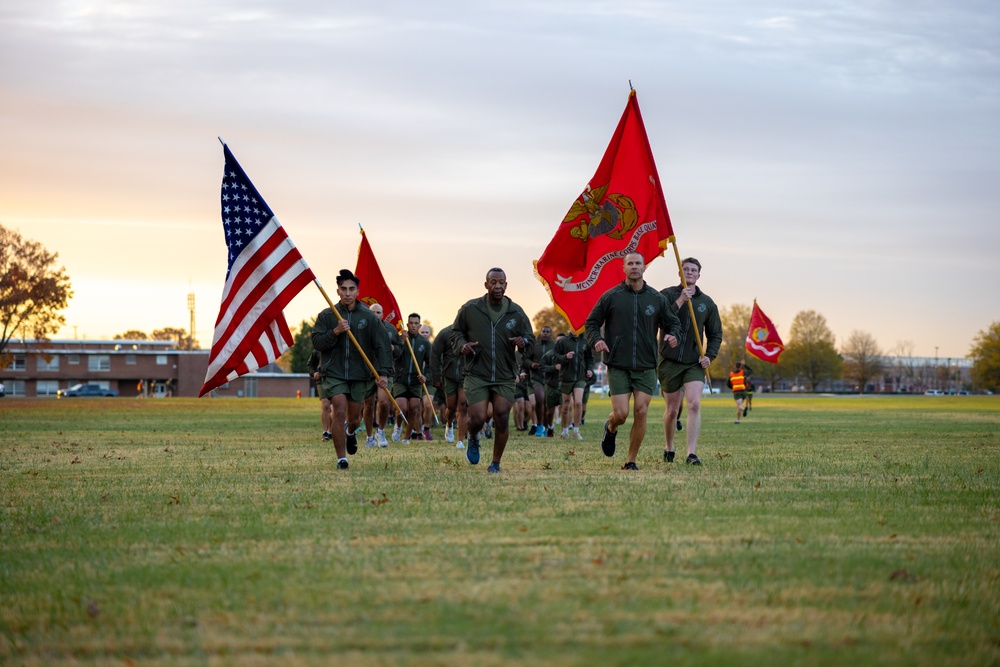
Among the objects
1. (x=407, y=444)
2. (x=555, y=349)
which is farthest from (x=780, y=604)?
(x=555, y=349)

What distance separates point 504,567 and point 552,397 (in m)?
18.5

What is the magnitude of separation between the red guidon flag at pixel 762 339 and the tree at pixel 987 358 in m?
97.6

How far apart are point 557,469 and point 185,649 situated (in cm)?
940

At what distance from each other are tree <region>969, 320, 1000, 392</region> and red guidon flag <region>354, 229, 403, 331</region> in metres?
131

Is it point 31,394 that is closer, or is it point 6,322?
point 6,322

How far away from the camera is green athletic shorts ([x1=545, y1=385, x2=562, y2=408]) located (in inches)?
1003

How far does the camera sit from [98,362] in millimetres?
133500

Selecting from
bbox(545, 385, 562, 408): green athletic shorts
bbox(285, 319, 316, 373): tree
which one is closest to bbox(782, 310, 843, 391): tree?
bbox(285, 319, 316, 373): tree

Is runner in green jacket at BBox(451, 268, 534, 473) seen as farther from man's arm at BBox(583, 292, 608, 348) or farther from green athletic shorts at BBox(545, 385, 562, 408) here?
green athletic shorts at BBox(545, 385, 562, 408)

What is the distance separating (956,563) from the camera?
24.0 ft

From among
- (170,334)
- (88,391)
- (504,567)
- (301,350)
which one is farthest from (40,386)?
(504,567)

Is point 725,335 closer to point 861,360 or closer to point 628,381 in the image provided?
point 861,360

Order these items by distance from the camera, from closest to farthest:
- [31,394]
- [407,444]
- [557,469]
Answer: [557,469] → [407,444] → [31,394]

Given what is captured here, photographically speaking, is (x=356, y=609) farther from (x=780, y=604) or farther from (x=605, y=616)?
(x=780, y=604)
